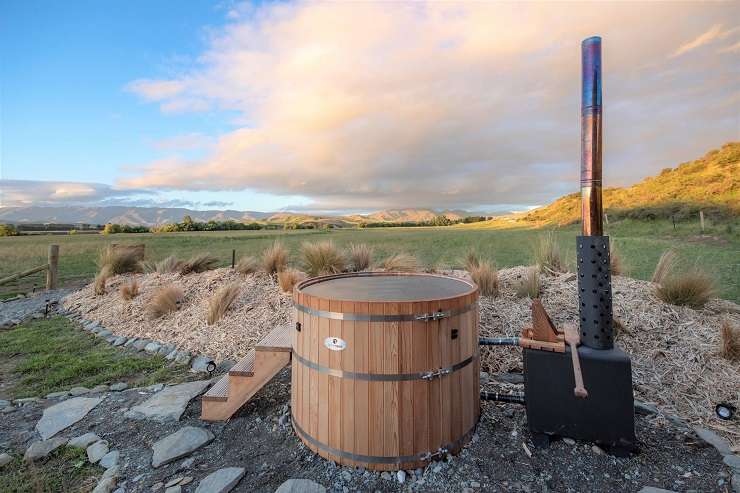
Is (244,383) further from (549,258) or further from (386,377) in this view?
(549,258)

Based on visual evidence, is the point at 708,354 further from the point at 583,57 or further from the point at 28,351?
the point at 28,351

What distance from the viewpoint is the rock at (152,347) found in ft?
17.2

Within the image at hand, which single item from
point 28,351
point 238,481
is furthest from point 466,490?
point 28,351

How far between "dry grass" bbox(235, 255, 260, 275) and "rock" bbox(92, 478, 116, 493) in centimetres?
510

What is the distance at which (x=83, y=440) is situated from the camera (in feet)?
9.56

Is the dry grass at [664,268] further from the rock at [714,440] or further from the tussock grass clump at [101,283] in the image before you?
the tussock grass clump at [101,283]

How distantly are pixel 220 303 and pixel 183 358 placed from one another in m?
1.03

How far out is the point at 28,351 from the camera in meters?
5.35

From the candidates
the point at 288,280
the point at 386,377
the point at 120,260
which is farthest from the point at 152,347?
the point at 120,260

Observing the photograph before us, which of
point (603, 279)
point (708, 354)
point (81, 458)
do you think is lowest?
point (81, 458)

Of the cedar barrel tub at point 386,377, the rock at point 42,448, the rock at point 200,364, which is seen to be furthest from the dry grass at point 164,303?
the cedar barrel tub at point 386,377

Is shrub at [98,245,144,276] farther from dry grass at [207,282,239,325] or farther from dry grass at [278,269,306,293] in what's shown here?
dry grass at [278,269,306,293]

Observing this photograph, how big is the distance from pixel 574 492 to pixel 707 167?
38.1m

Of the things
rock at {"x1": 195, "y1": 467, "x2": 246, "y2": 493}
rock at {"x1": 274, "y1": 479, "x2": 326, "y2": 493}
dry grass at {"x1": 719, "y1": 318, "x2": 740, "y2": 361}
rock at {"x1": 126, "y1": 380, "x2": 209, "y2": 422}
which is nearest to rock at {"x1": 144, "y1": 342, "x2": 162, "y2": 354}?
rock at {"x1": 126, "y1": 380, "x2": 209, "y2": 422}
